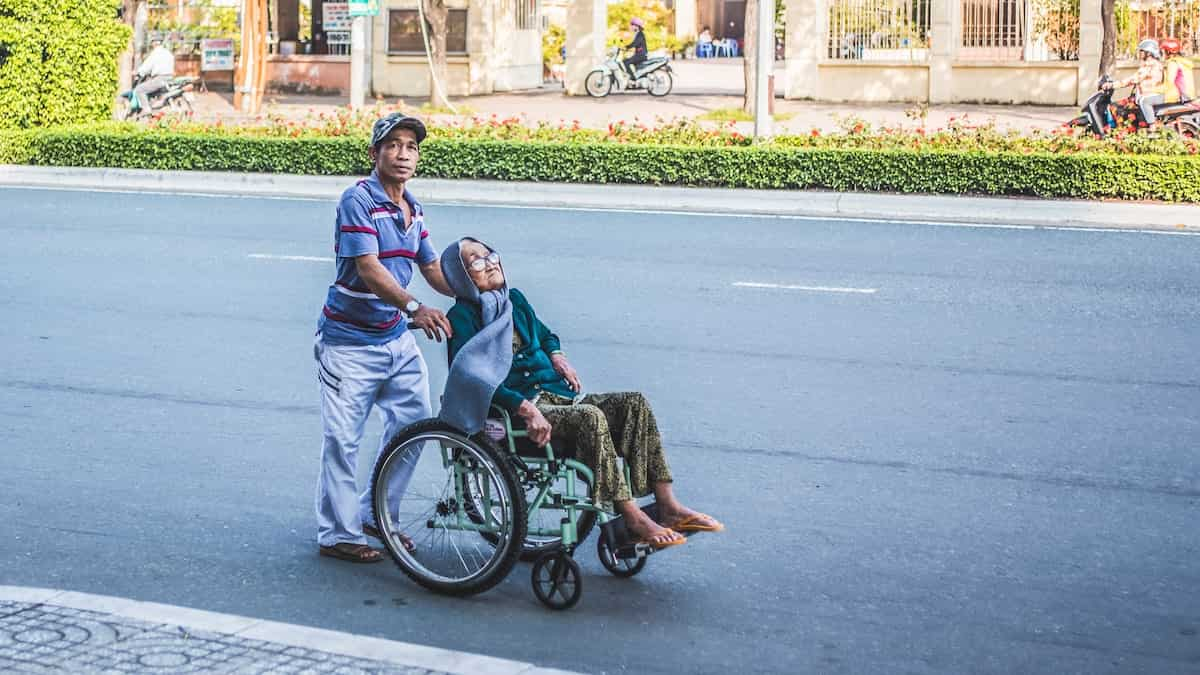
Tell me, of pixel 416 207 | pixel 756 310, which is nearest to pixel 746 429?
pixel 416 207

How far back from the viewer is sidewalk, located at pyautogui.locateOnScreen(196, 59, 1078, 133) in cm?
3011

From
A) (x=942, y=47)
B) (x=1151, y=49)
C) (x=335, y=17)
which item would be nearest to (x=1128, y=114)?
(x=1151, y=49)

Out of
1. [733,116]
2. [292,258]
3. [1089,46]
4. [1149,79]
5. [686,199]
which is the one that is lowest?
[292,258]

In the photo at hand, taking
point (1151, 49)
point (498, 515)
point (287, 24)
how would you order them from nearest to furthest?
point (498, 515) → point (1151, 49) → point (287, 24)

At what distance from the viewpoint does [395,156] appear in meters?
6.13

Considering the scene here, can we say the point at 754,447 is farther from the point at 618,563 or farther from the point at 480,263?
the point at 480,263

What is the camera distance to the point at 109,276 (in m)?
13.7

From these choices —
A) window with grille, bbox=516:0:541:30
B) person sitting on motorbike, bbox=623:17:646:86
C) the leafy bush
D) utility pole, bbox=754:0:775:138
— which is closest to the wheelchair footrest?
utility pole, bbox=754:0:775:138

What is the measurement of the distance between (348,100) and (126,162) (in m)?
15.5

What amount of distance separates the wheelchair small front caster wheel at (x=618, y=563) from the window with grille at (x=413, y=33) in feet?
109

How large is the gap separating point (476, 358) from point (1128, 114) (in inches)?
755

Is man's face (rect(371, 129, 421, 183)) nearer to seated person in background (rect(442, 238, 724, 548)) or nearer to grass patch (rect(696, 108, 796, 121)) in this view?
seated person in background (rect(442, 238, 724, 548))

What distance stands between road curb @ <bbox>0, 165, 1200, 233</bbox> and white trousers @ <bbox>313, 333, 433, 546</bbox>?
11.8 meters

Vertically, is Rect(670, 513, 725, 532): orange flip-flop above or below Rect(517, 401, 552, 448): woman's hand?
below
